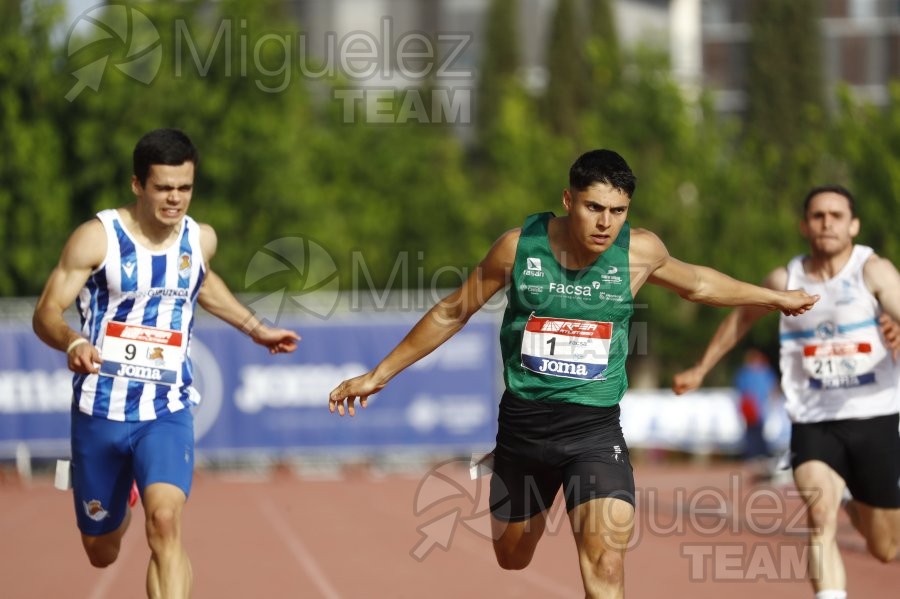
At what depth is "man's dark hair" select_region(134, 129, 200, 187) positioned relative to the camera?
6.16 metres

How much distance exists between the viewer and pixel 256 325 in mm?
6785

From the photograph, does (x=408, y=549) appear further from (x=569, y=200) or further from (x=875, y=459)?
(x=569, y=200)

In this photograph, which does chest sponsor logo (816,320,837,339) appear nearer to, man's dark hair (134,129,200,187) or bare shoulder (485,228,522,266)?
bare shoulder (485,228,522,266)

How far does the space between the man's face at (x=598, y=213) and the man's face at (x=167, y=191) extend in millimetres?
1886

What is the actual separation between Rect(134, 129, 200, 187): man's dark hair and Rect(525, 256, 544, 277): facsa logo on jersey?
1.76 metres

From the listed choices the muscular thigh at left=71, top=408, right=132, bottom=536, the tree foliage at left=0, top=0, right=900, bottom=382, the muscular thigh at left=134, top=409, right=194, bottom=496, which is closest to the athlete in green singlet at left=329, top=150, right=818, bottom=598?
the muscular thigh at left=134, top=409, right=194, bottom=496

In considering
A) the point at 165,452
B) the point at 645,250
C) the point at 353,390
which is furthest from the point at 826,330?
the point at 165,452

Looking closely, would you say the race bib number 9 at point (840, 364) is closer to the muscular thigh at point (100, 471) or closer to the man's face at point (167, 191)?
the man's face at point (167, 191)

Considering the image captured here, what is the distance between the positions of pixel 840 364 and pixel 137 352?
3810mm

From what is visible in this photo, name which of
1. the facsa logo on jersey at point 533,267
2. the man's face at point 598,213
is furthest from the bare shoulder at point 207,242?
the man's face at point 598,213

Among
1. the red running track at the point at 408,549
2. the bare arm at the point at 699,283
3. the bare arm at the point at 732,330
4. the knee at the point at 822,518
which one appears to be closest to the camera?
the bare arm at the point at 699,283

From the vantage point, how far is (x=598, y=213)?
5.63m

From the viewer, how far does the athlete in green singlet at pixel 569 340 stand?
223 inches

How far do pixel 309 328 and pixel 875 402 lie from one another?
14754mm
